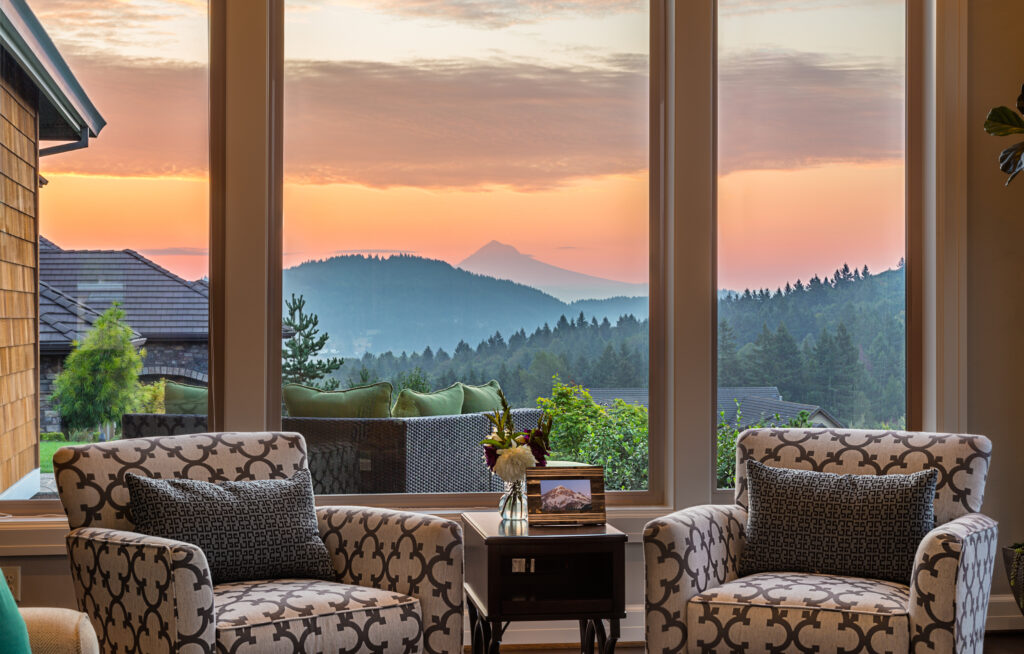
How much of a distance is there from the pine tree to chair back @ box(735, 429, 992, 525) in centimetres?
158

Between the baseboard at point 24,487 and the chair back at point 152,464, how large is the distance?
0.84m

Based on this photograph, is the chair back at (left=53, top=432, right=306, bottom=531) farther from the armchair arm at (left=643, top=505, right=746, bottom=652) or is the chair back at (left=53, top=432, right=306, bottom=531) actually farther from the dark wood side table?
the armchair arm at (left=643, top=505, right=746, bottom=652)

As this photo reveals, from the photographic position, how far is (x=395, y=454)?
375 centimetres

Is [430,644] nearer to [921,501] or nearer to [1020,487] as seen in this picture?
[921,501]

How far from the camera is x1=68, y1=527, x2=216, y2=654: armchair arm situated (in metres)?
2.32

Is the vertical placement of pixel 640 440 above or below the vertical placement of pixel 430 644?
above

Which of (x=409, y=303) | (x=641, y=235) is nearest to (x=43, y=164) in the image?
(x=409, y=303)

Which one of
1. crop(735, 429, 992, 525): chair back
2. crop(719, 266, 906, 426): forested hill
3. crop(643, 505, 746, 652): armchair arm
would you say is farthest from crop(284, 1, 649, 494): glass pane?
crop(643, 505, 746, 652): armchair arm

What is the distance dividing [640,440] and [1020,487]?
1.53 m

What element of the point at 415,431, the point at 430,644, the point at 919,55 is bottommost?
the point at 430,644

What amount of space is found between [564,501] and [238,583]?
991mm

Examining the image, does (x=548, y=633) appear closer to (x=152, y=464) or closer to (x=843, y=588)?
(x=843, y=588)

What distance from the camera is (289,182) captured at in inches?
146

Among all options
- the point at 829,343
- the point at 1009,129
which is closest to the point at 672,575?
the point at 829,343
